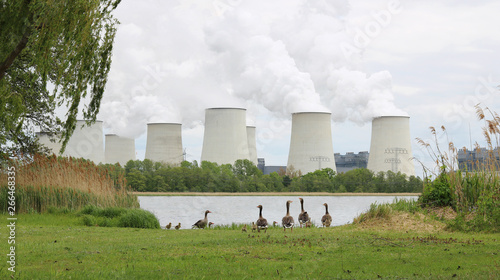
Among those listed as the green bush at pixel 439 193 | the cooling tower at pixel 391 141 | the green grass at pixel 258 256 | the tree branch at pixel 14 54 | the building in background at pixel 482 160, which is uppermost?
the cooling tower at pixel 391 141

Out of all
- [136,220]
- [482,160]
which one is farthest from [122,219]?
[482,160]

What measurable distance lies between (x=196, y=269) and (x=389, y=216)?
6.58m

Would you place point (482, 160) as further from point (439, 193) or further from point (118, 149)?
point (118, 149)

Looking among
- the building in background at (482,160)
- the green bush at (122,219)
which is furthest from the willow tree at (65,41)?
the building in background at (482,160)

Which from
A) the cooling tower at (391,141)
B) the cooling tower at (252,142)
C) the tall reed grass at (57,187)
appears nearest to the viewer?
the tall reed grass at (57,187)

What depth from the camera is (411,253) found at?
732 centimetres

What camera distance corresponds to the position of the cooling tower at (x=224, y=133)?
38.9 m

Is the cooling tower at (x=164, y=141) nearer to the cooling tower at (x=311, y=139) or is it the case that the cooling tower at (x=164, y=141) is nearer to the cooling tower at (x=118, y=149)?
the cooling tower at (x=118, y=149)

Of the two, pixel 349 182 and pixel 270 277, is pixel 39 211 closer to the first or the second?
pixel 270 277

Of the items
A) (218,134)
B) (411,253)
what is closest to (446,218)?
(411,253)

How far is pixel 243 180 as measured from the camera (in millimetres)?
45656

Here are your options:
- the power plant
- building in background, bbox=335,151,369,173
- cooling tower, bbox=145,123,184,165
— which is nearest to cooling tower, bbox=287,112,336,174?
the power plant

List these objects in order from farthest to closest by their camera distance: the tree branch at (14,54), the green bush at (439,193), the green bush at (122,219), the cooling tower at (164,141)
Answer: the cooling tower at (164,141), the green bush at (122,219), the green bush at (439,193), the tree branch at (14,54)

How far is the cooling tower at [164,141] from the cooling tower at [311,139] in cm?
926
